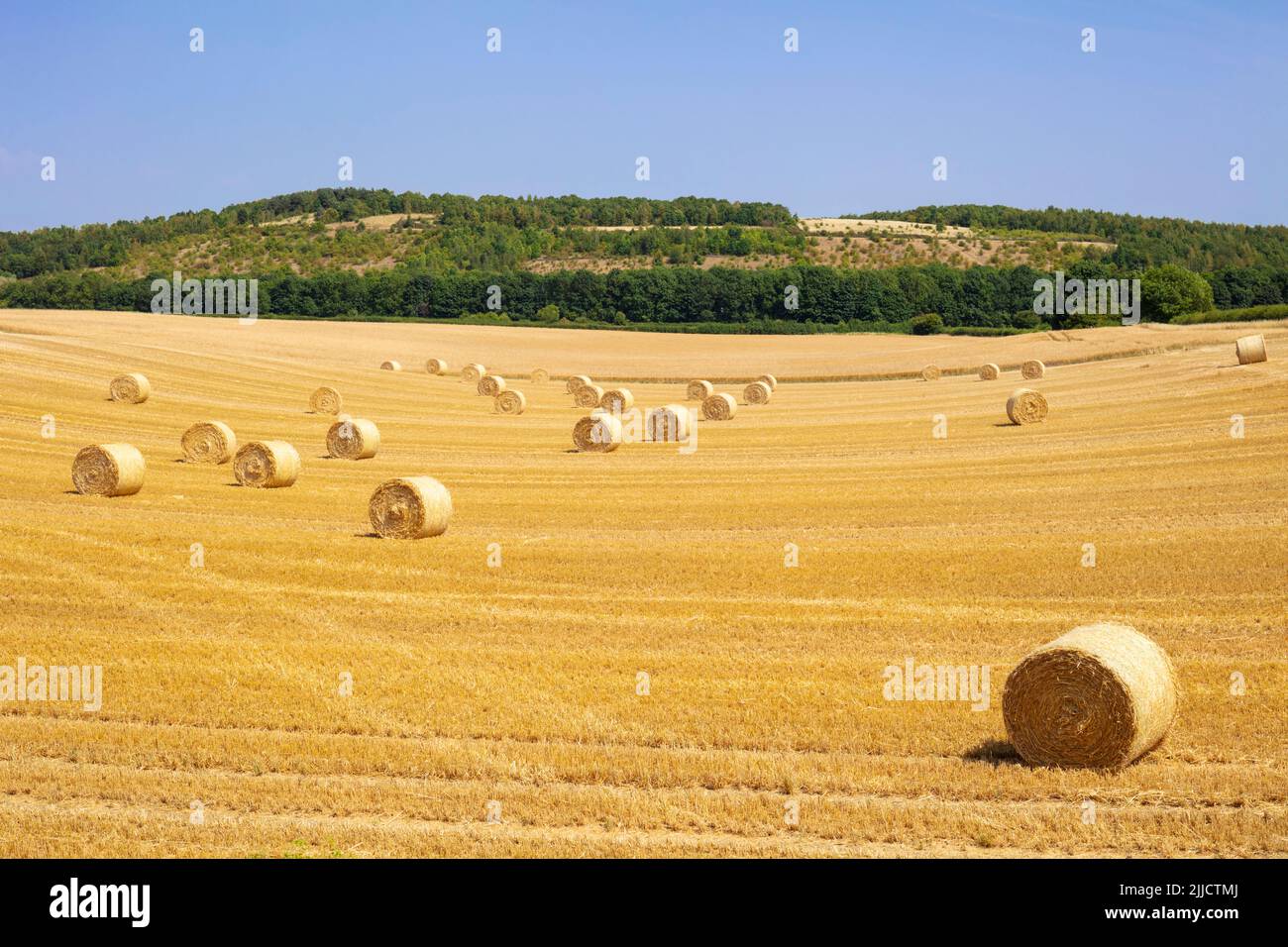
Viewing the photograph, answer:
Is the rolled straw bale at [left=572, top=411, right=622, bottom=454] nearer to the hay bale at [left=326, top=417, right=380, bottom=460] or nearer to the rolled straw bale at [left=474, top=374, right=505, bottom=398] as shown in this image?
the hay bale at [left=326, top=417, right=380, bottom=460]

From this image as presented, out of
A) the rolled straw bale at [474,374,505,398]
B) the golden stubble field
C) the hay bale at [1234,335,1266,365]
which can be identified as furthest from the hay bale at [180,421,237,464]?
the hay bale at [1234,335,1266,365]

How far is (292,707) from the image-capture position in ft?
47.2

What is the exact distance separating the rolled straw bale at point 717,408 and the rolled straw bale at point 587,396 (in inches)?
298

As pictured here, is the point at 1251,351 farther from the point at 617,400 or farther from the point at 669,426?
the point at 669,426

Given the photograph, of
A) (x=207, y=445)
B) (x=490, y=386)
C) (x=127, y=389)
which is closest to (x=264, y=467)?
(x=207, y=445)

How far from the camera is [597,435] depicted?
42.6 meters

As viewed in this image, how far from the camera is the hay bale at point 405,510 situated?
2494cm

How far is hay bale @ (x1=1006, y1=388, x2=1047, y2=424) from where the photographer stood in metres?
48.0

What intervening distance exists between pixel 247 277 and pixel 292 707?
146183 millimetres

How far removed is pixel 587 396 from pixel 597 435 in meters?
20.1
